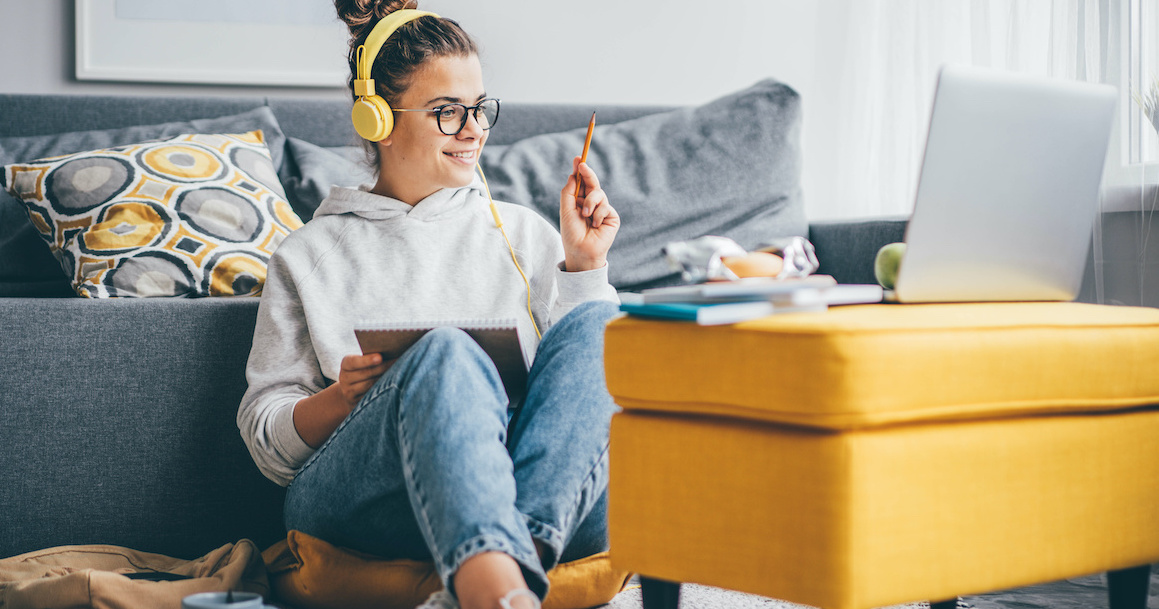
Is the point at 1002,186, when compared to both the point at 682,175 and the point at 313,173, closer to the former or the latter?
the point at 682,175

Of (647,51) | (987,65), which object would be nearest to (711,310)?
(987,65)

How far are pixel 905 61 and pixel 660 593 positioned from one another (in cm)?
161

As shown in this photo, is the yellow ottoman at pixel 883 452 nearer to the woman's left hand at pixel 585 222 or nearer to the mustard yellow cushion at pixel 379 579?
the mustard yellow cushion at pixel 379 579

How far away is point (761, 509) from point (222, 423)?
835 mm

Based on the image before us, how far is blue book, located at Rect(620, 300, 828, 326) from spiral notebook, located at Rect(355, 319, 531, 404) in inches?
6.7

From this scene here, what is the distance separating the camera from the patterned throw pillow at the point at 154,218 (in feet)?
4.72

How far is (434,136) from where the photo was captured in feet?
4.19

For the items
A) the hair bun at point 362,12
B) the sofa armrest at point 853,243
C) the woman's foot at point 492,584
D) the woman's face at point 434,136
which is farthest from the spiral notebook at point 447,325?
the sofa armrest at point 853,243

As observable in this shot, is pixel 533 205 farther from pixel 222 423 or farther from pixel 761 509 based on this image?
pixel 761 509

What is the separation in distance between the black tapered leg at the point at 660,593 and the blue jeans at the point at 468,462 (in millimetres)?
104

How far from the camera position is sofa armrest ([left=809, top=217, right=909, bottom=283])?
1564 mm

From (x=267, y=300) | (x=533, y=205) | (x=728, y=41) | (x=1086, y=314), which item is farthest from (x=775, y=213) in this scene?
(x=267, y=300)

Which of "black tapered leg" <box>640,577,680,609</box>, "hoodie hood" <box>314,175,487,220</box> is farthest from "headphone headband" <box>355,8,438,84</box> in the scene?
"black tapered leg" <box>640,577,680,609</box>

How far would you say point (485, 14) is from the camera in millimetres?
2287
